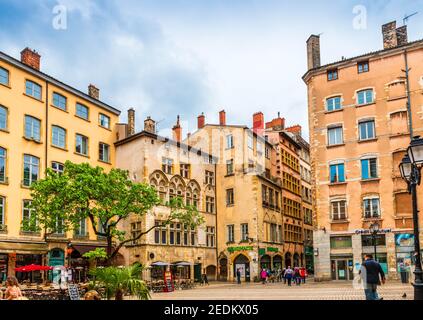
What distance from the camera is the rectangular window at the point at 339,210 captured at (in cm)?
3822

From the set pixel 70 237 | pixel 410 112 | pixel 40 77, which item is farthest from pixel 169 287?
pixel 410 112

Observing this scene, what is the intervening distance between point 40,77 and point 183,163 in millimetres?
16413

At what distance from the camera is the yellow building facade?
1296 inches

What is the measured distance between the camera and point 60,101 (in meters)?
38.1

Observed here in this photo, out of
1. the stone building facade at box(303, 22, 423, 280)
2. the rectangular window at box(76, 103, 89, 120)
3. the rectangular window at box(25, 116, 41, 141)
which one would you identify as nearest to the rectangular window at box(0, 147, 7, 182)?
the rectangular window at box(25, 116, 41, 141)

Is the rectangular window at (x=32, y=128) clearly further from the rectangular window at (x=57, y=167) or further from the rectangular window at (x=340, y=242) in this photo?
the rectangular window at (x=340, y=242)

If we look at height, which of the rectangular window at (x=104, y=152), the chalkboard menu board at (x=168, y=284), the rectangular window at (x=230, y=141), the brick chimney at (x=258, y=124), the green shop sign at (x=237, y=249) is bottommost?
the chalkboard menu board at (x=168, y=284)

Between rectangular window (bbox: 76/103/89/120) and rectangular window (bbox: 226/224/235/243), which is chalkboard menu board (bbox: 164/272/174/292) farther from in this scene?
rectangular window (bbox: 226/224/235/243)

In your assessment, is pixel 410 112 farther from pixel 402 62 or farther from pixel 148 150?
pixel 148 150

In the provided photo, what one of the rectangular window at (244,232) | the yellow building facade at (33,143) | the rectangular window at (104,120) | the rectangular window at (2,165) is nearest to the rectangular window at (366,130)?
the rectangular window at (244,232)

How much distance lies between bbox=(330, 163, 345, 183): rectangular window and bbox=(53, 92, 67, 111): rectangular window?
20.8 meters

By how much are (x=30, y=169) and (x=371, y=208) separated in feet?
79.5

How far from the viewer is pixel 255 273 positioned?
155ft
